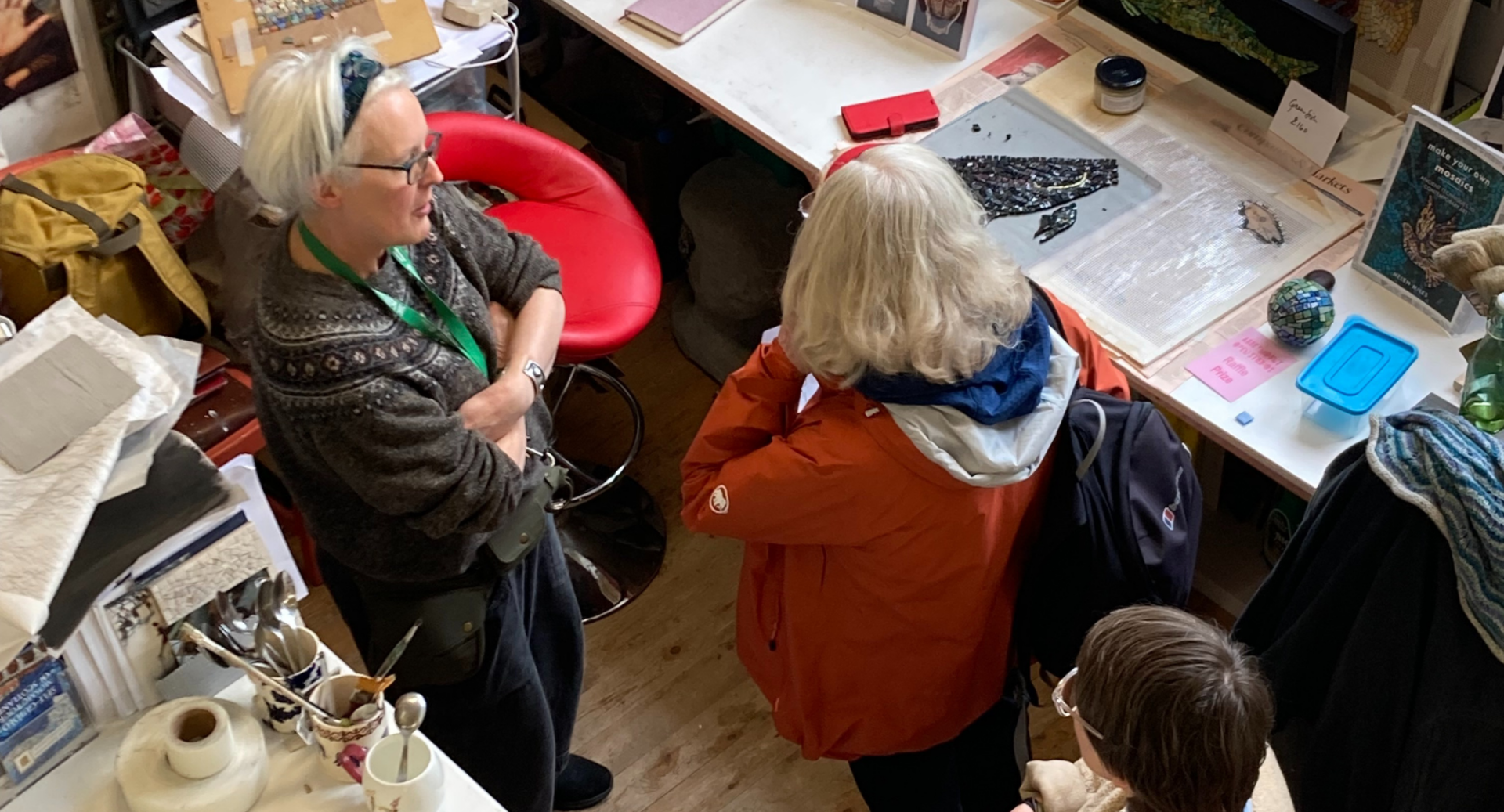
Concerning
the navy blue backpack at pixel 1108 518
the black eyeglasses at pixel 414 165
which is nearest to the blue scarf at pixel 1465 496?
the navy blue backpack at pixel 1108 518

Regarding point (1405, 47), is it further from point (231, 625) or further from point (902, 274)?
point (231, 625)

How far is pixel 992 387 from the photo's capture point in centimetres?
162

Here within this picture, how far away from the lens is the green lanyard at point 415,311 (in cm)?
153

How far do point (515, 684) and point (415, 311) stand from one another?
1.92 ft

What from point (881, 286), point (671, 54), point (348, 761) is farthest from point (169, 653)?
point (671, 54)

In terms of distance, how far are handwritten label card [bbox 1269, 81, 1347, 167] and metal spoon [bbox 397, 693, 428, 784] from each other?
1.68m

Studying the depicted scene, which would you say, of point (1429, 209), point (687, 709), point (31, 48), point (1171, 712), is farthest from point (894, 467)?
point (31, 48)

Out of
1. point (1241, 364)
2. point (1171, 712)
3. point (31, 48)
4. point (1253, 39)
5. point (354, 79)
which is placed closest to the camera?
point (1171, 712)

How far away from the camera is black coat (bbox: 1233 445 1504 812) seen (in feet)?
4.61

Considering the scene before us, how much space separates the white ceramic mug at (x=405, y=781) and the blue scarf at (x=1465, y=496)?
996mm

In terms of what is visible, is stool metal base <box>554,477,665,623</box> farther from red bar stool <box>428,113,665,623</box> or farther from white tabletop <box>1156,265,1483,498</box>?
white tabletop <box>1156,265,1483,498</box>

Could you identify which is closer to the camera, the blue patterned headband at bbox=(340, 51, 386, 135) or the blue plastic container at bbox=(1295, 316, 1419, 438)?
the blue patterned headband at bbox=(340, 51, 386, 135)

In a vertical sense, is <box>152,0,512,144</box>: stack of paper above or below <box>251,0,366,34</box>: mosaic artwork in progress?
below

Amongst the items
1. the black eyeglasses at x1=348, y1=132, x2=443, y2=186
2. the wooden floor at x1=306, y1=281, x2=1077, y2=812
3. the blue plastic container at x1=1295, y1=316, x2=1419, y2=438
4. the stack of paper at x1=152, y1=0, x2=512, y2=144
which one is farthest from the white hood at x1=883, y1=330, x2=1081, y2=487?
the stack of paper at x1=152, y1=0, x2=512, y2=144
